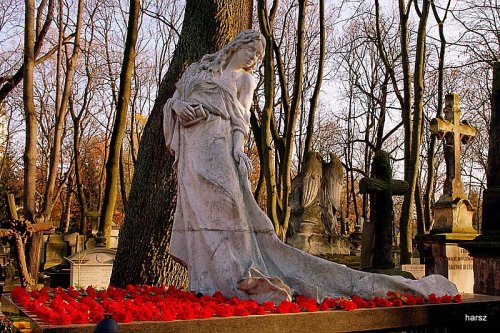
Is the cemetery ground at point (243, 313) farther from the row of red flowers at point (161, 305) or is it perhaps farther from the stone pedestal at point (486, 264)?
the stone pedestal at point (486, 264)

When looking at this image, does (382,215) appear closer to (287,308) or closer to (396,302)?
(396,302)

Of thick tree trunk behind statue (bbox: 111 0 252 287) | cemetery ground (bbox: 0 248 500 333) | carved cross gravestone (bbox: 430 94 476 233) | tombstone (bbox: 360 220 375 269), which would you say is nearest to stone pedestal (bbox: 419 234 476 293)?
carved cross gravestone (bbox: 430 94 476 233)

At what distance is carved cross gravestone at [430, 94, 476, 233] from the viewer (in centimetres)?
1689

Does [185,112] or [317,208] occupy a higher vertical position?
[185,112]

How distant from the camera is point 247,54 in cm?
671

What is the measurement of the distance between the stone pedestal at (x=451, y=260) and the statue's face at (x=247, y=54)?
10.7 meters

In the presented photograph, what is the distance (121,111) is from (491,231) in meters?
8.12

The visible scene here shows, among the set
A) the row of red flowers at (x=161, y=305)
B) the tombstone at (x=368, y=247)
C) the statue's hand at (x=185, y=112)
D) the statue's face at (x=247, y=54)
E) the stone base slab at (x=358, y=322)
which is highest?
the statue's face at (x=247, y=54)

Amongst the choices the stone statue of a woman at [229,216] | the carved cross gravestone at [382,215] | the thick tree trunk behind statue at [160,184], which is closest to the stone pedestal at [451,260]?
the carved cross gravestone at [382,215]

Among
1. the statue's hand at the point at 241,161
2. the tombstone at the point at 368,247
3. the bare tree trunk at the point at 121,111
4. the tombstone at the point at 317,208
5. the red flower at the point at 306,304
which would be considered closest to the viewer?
the red flower at the point at 306,304

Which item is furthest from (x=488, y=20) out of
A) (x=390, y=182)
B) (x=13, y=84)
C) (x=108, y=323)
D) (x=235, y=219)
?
(x=108, y=323)

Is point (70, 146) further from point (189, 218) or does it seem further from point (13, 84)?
point (189, 218)

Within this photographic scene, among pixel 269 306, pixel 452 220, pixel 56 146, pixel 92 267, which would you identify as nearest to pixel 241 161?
pixel 269 306

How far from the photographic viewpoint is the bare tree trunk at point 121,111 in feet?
44.0
